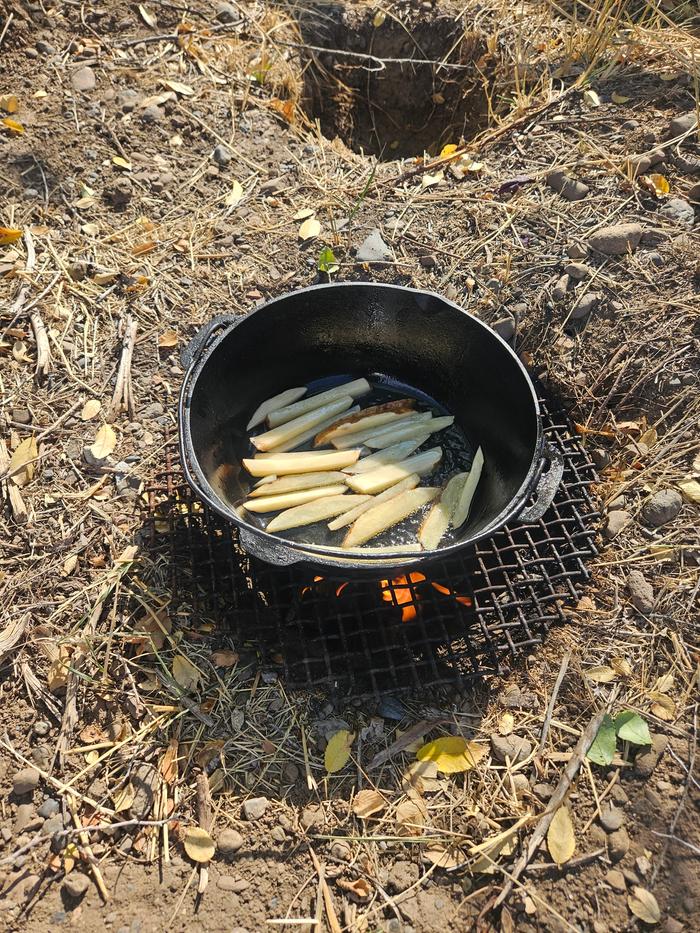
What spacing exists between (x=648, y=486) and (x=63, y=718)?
3.14 metres

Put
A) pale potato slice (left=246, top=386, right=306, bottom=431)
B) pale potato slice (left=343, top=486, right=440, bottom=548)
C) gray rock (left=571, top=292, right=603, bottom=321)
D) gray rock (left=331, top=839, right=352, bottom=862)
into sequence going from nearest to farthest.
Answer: gray rock (left=331, top=839, right=352, bottom=862)
pale potato slice (left=343, top=486, right=440, bottom=548)
pale potato slice (left=246, top=386, right=306, bottom=431)
gray rock (left=571, top=292, right=603, bottom=321)

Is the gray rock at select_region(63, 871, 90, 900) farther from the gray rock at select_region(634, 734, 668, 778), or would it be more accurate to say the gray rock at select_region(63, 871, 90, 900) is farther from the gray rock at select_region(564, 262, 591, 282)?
the gray rock at select_region(564, 262, 591, 282)

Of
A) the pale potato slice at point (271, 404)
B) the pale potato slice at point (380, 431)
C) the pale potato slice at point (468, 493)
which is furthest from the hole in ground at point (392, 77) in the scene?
the pale potato slice at point (468, 493)

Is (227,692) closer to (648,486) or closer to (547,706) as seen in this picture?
(547,706)

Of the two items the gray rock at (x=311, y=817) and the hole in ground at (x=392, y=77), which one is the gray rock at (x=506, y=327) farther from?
the gray rock at (x=311, y=817)

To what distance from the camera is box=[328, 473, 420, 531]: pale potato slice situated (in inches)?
133

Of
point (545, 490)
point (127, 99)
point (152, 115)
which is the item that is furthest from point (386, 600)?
point (127, 99)

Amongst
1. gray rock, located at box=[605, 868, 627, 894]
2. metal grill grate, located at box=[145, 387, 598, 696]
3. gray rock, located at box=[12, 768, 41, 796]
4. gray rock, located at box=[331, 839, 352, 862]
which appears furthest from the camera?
metal grill grate, located at box=[145, 387, 598, 696]

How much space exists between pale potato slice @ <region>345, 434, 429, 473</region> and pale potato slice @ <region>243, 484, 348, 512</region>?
16 cm

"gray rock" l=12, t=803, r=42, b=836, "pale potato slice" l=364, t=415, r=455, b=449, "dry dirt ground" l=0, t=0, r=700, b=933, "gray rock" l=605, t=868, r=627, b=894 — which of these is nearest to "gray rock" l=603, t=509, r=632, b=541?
"dry dirt ground" l=0, t=0, r=700, b=933

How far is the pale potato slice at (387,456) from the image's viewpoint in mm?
3576

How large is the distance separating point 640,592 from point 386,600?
127 centimetres

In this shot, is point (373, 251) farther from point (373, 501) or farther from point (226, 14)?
point (226, 14)

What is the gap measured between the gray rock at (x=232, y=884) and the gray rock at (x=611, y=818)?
147 cm
